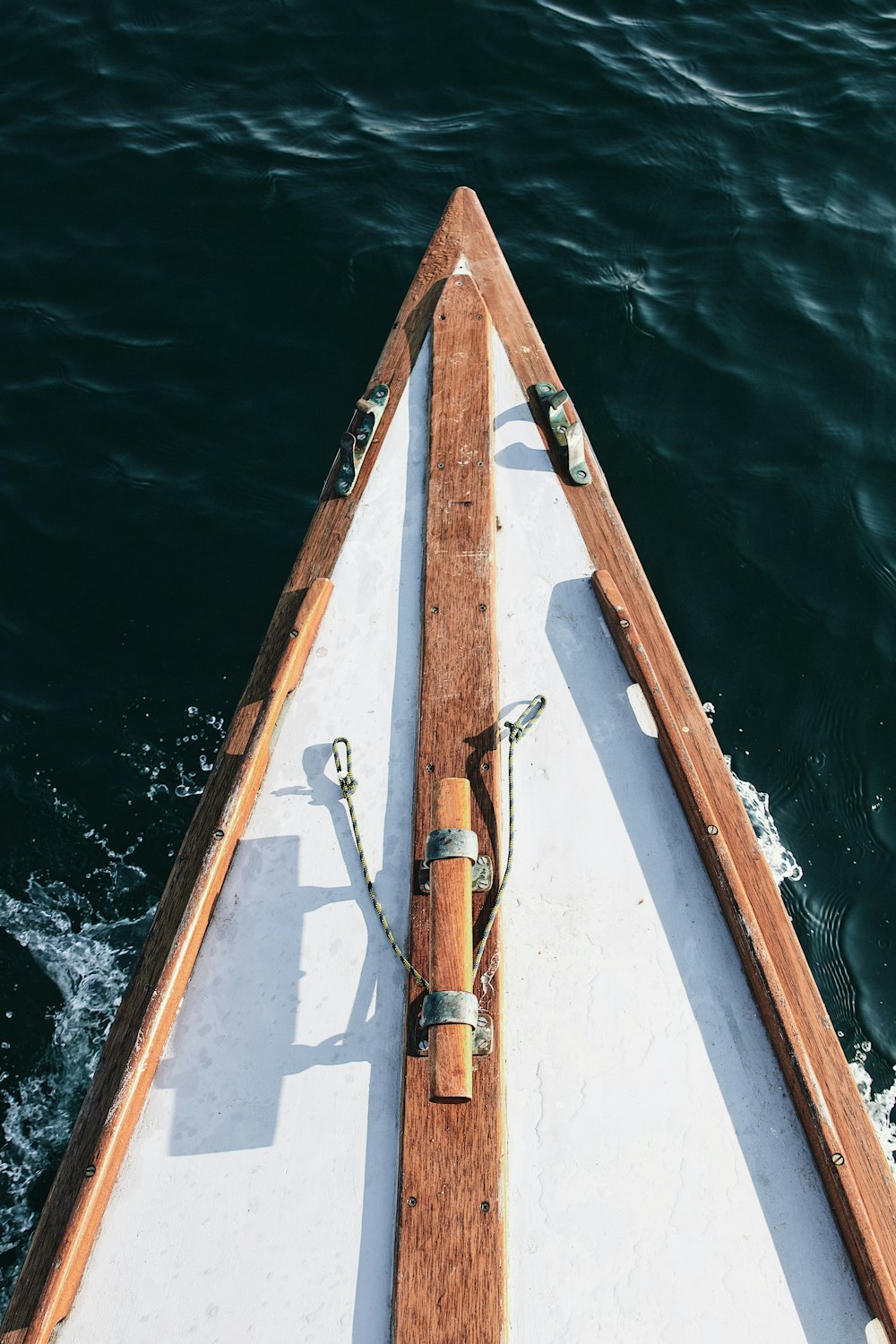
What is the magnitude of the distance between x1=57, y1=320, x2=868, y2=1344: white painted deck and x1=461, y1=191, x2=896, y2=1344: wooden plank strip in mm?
85

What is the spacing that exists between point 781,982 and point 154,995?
2.21 metres

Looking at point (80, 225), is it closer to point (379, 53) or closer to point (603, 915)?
point (379, 53)

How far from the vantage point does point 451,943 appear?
314 centimetres

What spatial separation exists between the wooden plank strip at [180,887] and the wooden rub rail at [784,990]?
4.52 feet

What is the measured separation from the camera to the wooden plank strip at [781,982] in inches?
126

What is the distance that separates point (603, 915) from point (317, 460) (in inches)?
147

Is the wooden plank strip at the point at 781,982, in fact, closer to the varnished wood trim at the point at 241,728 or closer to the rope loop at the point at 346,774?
the rope loop at the point at 346,774

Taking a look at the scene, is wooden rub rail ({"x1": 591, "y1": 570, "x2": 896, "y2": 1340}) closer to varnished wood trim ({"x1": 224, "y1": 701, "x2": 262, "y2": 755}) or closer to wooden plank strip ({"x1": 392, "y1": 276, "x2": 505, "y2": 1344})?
wooden plank strip ({"x1": 392, "y1": 276, "x2": 505, "y2": 1344})

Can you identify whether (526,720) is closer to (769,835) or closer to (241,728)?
(241,728)

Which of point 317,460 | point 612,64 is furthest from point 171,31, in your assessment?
point 317,460

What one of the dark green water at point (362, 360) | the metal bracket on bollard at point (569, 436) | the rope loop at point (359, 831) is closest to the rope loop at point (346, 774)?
the rope loop at point (359, 831)

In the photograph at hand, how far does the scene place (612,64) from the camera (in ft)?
27.2

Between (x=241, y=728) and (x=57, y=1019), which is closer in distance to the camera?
(x=241, y=728)

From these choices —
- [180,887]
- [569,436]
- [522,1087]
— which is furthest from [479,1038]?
[569,436]
